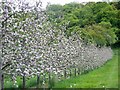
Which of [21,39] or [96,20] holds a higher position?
[96,20]

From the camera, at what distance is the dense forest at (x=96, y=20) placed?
22375 millimetres

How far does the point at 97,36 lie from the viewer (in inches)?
995

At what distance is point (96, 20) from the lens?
2642 centimetres

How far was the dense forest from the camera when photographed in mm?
22375

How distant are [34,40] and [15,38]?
4.84ft

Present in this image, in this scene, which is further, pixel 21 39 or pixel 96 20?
pixel 96 20

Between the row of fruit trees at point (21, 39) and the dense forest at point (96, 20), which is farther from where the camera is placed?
the dense forest at point (96, 20)

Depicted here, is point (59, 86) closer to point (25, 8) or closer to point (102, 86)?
point (102, 86)

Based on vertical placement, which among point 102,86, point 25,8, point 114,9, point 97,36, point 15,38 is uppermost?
point 114,9

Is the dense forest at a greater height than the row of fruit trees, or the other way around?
the dense forest

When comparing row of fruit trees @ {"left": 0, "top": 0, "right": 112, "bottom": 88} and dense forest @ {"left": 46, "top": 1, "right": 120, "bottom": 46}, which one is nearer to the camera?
row of fruit trees @ {"left": 0, "top": 0, "right": 112, "bottom": 88}

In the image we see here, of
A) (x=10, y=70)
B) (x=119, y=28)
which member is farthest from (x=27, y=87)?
(x=119, y=28)

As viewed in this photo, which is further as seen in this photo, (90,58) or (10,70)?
(90,58)

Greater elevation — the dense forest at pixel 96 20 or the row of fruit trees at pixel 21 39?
the dense forest at pixel 96 20
